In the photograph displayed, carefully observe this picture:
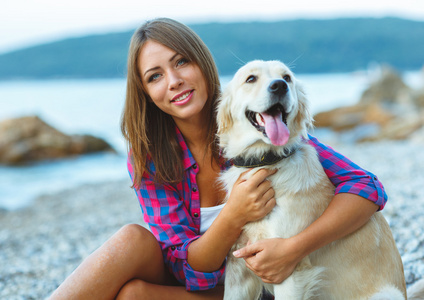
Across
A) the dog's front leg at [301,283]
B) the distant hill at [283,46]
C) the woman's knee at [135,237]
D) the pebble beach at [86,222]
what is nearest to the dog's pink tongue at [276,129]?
the dog's front leg at [301,283]

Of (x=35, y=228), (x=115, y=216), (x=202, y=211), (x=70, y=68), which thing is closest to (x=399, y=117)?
(x=115, y=216)

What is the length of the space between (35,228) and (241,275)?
5762mm

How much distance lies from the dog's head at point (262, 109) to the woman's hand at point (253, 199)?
21cm

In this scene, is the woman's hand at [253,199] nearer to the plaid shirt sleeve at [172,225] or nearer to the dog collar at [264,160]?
the dog collar at [264,160]

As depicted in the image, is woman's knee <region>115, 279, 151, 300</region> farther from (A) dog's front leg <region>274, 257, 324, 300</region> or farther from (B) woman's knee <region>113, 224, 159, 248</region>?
(A) dog's front leg <region>274, 257, 324, 300</region>

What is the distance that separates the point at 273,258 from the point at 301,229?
21 centimetres

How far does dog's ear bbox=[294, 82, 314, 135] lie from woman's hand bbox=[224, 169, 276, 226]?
1.07ft

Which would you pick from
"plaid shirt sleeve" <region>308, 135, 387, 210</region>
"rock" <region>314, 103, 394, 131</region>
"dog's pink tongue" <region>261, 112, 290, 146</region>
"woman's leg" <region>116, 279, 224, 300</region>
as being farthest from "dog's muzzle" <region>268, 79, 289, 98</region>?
"rock" <region>314, 103, 394, 131</region>

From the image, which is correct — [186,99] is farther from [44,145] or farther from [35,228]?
[44,145]

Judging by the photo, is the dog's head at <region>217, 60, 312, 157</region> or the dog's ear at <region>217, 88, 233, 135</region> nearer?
the dog's head at <region>217, 60, 312, 157</region>

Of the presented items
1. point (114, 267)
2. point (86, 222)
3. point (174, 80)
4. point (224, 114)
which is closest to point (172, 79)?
point (174, 80)

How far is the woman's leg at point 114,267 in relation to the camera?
2.25 meters

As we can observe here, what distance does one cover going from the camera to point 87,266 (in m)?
2.30

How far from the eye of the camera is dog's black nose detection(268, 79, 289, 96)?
87.4 inches
